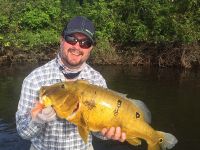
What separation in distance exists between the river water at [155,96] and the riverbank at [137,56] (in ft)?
3.87

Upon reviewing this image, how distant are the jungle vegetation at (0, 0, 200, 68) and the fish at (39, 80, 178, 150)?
78.7 feet

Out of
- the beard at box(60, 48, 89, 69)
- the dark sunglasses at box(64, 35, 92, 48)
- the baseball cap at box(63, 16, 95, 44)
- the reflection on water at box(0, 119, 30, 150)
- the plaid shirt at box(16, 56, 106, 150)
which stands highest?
the baseball cap at box(63, 16, 95, 44)

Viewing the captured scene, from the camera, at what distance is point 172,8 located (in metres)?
29.5

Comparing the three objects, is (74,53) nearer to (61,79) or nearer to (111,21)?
(61,79)

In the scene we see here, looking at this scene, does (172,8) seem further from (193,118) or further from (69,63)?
(69,63)

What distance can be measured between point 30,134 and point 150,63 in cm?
2626

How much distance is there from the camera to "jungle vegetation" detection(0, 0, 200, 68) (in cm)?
2858

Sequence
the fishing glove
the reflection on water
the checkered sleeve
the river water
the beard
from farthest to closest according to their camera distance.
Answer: the river water < the reflection on water < the beard < the checkered sleeve < the fishing glove

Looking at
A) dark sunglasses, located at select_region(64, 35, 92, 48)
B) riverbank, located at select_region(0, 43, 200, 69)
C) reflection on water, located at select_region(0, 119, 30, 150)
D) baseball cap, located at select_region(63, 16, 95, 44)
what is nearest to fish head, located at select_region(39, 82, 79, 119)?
dark sunglasses, located at select_region(64, 35, 92, 48)

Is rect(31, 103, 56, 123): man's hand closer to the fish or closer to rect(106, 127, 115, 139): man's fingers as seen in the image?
the fish

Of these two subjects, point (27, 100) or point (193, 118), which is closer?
point (27, 100)

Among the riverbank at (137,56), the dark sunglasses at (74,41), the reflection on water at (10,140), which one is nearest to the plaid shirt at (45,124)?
the dark sunglasses at (74,41)

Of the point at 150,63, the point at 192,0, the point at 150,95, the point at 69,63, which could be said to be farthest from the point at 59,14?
the point at 69,63

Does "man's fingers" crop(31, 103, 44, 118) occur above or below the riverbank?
above
